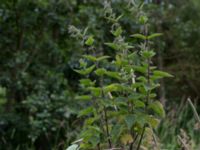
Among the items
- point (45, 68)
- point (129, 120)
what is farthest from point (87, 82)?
point (45, 68)

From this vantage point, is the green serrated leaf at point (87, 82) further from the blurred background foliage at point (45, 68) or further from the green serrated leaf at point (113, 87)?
the blurred background foliage at point (45, 68)

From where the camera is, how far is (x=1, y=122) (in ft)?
14.7

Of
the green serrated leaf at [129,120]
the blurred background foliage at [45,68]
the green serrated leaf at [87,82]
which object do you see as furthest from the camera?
the blurred background foliage at [45,68]

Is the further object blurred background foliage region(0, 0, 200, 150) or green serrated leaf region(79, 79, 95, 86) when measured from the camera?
blurred background foliage region(0, 0, 200, 150)

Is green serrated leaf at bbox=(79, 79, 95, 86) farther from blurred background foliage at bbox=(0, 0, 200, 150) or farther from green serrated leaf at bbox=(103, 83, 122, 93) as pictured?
blurred background foliage at bbox=(0, 0, 200, 150)

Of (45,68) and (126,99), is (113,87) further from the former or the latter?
(45,68)

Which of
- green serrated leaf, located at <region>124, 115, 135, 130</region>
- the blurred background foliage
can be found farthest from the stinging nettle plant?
the blurred background foliage

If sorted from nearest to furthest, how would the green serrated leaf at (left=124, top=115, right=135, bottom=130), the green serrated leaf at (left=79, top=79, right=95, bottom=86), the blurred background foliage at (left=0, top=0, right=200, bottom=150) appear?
the green serrated leaf at (left=124, top=115, right=135, bottom=130)
the green serrated leaf at (left=79, top=79, right=95, bottom=86)
the blurred background foliage at (left=0, top=0, right=200, bottom=150)

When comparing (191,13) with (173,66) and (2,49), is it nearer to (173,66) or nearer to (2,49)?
(173,66)

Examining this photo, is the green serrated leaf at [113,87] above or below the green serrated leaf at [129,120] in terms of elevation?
above

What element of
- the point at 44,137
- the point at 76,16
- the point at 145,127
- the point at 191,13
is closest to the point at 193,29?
the point at 191,13

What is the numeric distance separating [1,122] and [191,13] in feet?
11.1

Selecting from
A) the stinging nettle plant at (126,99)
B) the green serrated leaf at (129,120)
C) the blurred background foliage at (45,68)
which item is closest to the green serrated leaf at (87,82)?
the stinging nettle plant at (126,99)

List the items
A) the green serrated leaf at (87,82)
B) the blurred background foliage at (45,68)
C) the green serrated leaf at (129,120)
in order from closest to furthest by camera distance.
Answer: the green serrated leaf at (129,120) → the green serrated leaf at (87,82) → the blurred background foliage at (45,68)
